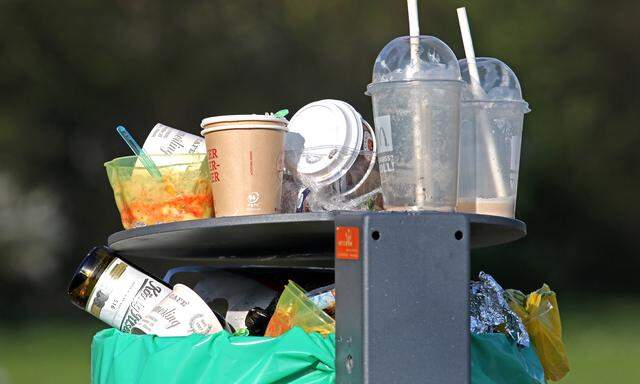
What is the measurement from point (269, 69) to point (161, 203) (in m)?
5.62

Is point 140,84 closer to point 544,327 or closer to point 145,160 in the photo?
point 145,160

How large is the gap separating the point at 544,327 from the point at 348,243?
75cm

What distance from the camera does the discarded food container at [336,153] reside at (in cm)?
189

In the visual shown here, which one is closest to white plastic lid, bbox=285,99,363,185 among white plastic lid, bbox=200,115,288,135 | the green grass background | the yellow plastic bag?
white plastic lid, bbox=200,115,288,135

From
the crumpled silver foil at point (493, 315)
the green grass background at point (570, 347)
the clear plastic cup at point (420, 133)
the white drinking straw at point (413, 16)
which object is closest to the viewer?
the clear plastic cup at point (420, 133)

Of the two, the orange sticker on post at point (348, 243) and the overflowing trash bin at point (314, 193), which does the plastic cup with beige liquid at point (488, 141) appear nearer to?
the overflowing trash bin at point (314, 193)

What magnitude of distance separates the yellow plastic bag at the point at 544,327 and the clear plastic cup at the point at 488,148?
0.31 metres

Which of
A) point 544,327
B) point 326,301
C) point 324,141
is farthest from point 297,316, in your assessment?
point 544,327

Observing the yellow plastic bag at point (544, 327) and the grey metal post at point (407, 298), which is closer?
the grey metal post at point (407, 298)

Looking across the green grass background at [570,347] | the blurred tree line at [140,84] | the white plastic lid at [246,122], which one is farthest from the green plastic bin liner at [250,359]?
the blurred tree line at [140,84]

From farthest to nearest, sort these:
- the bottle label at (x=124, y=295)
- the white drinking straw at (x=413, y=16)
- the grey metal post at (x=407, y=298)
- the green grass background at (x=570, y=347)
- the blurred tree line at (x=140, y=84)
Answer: the blurred tree line at (x=140, y=84) → the green grass background at (x=570, y=347) → the bottle label at (x=124, y=295) → the white drinking straw at (x=413, y=16) → the grey metal post at (x=407, y=298)

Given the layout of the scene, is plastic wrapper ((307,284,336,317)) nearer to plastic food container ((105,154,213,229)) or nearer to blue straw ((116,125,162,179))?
plastic food container ((105,154,213,229))

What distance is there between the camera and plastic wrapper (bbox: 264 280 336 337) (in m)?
1.81

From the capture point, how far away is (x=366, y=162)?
6.28 ft
